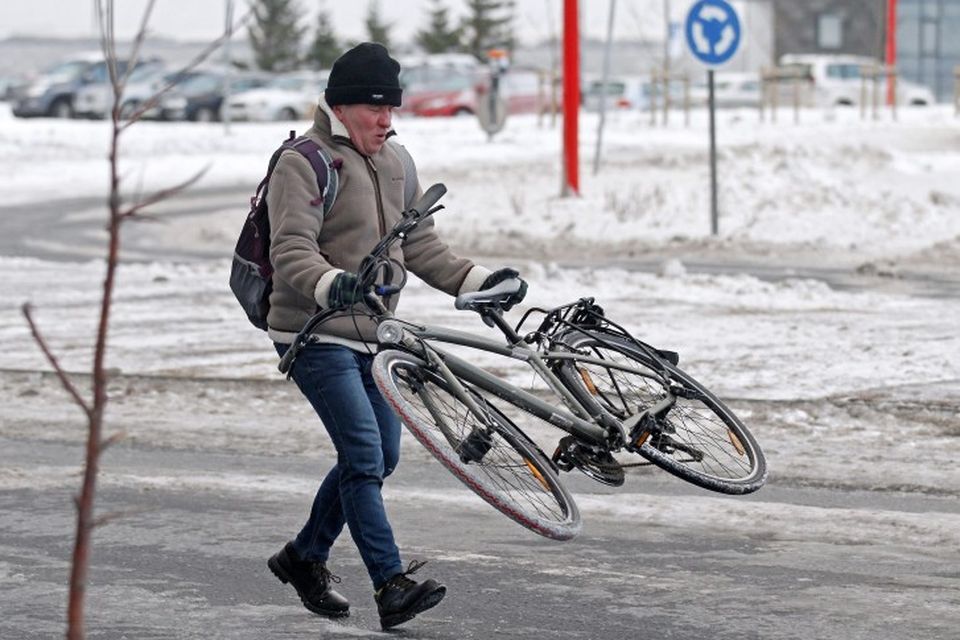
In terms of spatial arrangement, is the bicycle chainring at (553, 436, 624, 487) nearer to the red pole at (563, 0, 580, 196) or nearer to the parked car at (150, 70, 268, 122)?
the red pole at (563, 0, 580, 196)

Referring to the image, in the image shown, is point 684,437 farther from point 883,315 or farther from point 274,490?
point 883,315

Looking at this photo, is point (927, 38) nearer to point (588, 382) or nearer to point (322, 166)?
point (588, 382)

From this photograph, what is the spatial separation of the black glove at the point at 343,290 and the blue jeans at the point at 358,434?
0.30m

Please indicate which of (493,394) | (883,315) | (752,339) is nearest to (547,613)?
(493,394)

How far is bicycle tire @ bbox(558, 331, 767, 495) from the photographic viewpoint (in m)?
6.03

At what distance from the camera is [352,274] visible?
17.3ft

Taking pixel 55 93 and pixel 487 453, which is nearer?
pixel 487 453

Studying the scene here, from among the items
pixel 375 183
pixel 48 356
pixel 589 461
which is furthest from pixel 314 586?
pixel 48 356

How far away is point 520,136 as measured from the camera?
Answer: 38750mm

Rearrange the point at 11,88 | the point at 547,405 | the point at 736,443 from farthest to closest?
the point at 11,88, the point at 736,443, the point at 547,405

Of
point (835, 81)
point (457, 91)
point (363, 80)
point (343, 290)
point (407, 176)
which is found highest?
point (363, 80)

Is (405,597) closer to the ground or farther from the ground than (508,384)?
closer to the ground

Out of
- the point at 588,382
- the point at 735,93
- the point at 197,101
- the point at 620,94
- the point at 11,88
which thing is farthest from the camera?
the point at 620,94

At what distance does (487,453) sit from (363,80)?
111 cm
